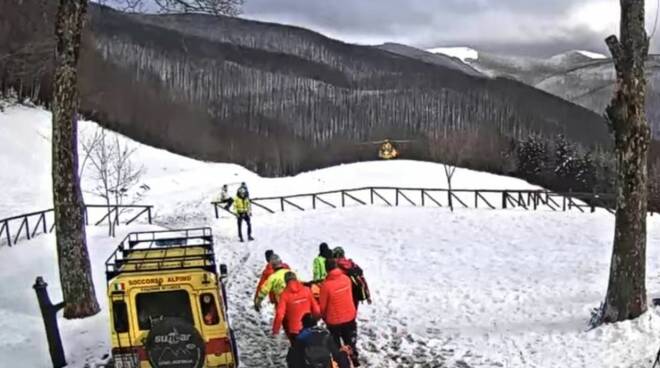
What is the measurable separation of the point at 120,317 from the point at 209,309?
0.99 metres

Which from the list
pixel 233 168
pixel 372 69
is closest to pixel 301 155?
pixel 233 168

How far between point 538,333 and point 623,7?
4910 millimetres

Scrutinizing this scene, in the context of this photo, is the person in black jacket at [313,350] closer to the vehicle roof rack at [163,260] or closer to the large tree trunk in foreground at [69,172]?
the vehicle roof rack at [163,260]

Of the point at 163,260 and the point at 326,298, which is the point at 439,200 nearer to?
the point at 326,298

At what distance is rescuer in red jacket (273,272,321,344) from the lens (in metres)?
8.84

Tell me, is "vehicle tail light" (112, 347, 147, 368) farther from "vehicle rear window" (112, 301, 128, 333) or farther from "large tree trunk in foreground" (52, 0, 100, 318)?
"large tree trunk in foreground" (52, 0, 100, 318)

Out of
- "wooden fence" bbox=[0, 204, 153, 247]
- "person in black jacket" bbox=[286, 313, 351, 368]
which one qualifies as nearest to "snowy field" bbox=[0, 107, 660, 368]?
"wooden fence" bbox=[0, 204, 153, 247]

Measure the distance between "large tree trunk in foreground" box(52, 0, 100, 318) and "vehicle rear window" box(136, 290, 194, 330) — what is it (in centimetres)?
377

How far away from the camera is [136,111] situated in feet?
270

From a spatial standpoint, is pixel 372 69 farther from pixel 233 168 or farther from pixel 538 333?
pixel 538 333

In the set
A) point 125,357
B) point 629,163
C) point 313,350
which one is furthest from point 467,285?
point 313,350

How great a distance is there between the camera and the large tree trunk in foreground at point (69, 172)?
1105cm

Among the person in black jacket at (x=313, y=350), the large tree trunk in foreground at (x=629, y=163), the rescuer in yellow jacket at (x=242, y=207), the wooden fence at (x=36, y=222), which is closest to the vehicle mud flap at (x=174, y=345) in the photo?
the person in black jacket at (x=313, y=350)

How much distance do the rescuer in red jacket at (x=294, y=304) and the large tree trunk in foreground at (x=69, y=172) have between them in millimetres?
4321
